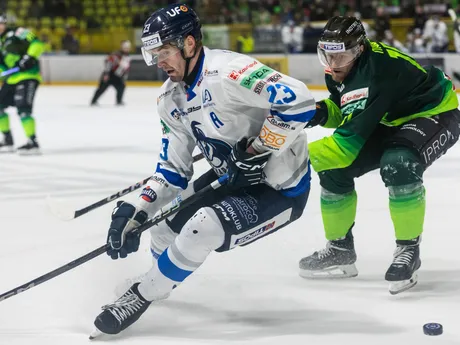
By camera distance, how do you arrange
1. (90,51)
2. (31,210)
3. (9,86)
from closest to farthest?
(31,210) → (9,86) → (90,51)

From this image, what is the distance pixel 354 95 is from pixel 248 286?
88 cm

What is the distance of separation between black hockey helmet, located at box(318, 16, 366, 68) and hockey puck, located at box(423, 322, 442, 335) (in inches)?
41.0

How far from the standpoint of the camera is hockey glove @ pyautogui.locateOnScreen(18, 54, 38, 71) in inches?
292

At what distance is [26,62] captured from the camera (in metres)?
7.43

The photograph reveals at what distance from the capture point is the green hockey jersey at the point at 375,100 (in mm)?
3043

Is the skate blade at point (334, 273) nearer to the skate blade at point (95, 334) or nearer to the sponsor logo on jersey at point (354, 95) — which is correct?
the sponsor logo on jersey at point (354, 95)

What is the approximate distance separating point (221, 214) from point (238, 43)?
1157 cm

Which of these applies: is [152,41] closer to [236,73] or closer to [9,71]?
[236,73]

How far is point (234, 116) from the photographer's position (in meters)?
2.81

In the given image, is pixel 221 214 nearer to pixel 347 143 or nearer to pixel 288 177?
pixel 288 177

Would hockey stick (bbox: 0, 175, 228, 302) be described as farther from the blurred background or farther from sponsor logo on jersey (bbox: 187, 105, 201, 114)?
the blurred background

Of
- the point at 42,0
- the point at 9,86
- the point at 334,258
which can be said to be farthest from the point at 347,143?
the point at 42,0

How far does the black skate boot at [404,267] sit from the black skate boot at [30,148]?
4947mm

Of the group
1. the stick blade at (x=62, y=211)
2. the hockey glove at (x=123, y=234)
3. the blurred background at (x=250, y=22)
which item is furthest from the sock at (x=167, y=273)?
the blurred background at (x=250, y=22)
